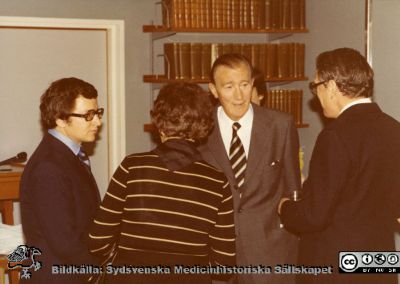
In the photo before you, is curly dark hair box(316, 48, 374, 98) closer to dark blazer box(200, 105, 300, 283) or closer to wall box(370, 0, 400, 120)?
dark blazer box(200, 105, 300, 283)

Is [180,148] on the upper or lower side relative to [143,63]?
lower

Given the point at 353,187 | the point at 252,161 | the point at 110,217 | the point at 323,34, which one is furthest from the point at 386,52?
the point at 110,217

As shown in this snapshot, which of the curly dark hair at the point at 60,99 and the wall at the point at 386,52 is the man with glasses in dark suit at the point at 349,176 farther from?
the wall at the point at 386,52

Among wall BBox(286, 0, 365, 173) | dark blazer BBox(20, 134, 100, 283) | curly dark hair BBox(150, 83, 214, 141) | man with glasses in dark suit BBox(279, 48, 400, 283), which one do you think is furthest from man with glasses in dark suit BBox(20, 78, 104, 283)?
wall BBox(286, 0, 365, 173)

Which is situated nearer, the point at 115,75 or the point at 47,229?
the point at 47,229

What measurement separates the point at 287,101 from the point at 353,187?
2.97m

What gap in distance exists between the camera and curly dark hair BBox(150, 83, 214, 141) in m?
2.32

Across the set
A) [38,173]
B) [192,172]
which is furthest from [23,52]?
[192,172]

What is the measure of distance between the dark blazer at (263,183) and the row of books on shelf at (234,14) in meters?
1.83

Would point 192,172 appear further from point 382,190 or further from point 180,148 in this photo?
point 382,190

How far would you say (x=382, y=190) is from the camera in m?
2.42

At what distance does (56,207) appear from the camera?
2.36 m

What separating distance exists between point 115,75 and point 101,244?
2.79m

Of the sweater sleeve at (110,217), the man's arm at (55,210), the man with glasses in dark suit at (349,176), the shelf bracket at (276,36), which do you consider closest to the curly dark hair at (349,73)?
the man with glasses in dark suit at (349,176)
